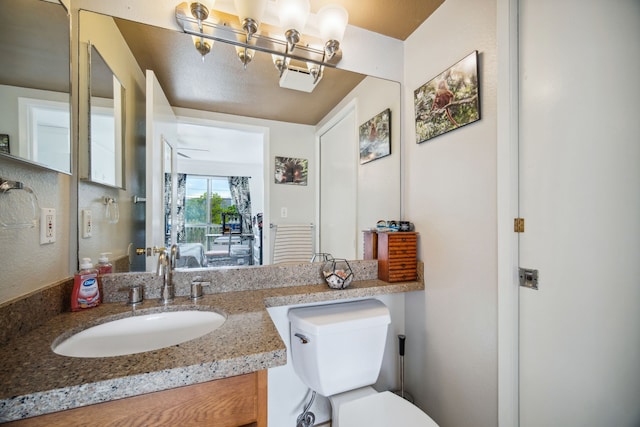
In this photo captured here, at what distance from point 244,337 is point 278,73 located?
49.3 inches

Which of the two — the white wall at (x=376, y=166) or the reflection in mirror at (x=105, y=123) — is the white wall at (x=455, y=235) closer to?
the white wall at (x=376, y=166)

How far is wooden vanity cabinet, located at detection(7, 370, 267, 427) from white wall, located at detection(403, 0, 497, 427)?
2.98 ft

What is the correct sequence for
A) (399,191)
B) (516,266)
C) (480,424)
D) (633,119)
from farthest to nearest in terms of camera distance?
(399,191) → (480,424) → (516,266) → (633,119)

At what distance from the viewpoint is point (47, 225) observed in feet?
2.76

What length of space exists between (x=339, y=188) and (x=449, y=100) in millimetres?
710

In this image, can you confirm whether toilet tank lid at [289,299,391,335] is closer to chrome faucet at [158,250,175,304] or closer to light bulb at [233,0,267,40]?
chrome faucet at [158,250,175,304]

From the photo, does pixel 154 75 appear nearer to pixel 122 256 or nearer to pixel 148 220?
pixel 148 220

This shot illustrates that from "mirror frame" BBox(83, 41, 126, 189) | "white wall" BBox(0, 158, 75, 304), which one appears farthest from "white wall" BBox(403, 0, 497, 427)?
"white wall" BBox(0, 158, 75, 304)

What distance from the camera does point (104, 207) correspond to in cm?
108

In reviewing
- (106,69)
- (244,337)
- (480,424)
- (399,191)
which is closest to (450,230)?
(399,191)

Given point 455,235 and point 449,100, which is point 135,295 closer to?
point 455,235

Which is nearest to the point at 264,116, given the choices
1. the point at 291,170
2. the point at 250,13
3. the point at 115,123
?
the point at 291,170

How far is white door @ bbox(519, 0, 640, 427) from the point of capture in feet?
2.35

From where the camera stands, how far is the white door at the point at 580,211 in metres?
0.71
